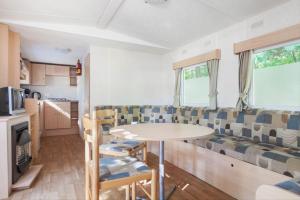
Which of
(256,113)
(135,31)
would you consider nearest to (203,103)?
(256,113)

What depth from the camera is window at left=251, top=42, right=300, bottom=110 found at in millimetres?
2049

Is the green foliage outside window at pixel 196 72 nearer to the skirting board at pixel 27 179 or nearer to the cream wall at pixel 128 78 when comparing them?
the cream wall at pixel 128 78

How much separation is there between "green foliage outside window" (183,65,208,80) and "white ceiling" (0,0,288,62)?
0.56 meters

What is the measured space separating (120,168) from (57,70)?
4.95 m

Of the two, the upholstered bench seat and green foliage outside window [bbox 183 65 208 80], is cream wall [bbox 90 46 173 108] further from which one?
the upholstered bench seat

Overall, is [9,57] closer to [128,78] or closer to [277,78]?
[128,78]

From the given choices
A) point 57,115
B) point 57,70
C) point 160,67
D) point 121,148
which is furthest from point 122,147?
Answer: point 57,70

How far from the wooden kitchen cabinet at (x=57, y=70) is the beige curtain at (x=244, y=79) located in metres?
4.84

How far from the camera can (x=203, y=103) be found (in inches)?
132

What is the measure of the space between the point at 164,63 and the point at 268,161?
3145mm

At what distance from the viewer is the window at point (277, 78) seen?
2.05 metres

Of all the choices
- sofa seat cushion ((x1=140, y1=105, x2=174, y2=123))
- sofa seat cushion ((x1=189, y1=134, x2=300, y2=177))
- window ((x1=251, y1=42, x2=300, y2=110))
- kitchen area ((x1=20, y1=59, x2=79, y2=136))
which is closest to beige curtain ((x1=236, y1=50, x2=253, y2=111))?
window ((x1=251, y1=42, x2=300, y2=110))

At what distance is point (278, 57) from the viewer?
222 centimetres

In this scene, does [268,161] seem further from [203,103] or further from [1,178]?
[1,178]
